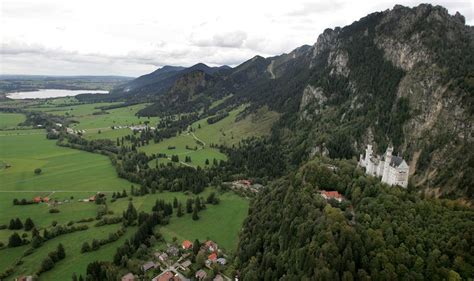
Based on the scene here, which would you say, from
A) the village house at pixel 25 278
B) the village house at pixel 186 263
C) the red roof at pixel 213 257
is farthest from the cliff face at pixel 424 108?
the village house at pixel 25 278

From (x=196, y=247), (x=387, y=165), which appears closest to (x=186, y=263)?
(x=196, y=247)

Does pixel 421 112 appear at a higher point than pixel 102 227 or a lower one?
higher

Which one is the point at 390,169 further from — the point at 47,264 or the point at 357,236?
the point at 47,264

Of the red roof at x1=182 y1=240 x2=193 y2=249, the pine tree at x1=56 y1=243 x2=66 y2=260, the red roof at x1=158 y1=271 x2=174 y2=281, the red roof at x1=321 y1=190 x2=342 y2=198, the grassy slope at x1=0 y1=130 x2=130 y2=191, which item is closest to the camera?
the red roof at x1=158 y1=271 x2=174 y2=281

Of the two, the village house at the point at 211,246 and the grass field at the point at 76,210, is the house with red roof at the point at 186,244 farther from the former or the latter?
the grass field at the point at 76,210

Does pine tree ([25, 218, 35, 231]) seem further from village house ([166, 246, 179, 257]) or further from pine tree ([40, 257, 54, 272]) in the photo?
village house ([166, 246, 179, 257])

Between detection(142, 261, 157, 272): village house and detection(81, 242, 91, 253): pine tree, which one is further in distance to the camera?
detection(81, 242, 91, 253): pine tree

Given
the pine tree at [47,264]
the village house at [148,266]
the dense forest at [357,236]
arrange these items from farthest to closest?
1. the pine tree at [47,264]
2. the village house at [148,266]
3. the dense forest at [357,236]

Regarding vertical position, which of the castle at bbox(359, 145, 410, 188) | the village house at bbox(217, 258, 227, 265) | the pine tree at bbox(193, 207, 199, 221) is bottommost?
the village house at bbox(217, 258, 227, 265)

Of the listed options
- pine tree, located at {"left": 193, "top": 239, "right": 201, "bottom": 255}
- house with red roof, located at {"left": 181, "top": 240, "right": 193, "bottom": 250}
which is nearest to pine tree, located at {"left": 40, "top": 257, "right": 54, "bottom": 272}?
house with red roof, located at {"left": 181, "top": 240, "right": 193, "bottom": 250}
